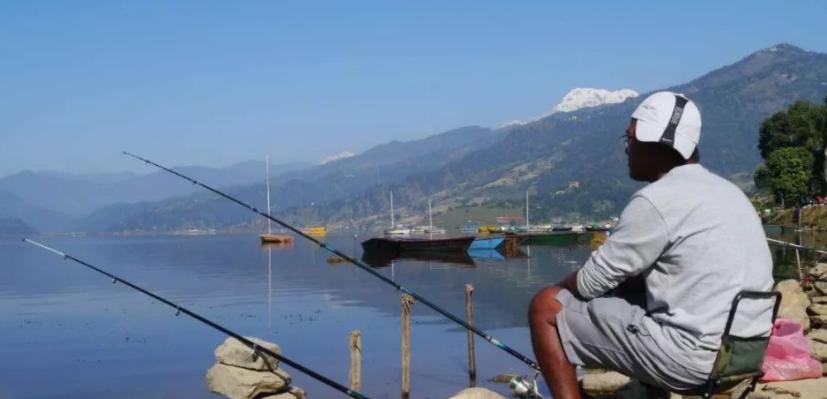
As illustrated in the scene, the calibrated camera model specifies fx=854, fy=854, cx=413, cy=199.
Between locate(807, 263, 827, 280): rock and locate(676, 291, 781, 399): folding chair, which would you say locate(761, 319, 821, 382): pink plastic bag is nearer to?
locate(676, 291, 781, 399): folding chair

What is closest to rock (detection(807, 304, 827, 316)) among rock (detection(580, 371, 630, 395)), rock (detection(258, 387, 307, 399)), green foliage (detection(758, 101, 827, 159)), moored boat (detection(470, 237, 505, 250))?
rock (detection(580, 371, 630, 395))

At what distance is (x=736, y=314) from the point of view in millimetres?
4258

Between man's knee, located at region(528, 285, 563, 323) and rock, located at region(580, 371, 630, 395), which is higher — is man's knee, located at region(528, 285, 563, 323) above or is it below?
above

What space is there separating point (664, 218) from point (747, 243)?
0.47 metres

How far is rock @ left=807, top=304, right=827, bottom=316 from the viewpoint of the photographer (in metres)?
15.1

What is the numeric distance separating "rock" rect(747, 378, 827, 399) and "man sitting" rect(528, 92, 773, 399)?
4.49m

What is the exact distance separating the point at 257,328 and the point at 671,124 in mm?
28458

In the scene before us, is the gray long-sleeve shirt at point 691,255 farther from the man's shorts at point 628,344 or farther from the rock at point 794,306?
the rock at point 794,306

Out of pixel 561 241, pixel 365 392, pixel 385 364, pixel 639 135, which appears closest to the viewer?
pixel 639 135

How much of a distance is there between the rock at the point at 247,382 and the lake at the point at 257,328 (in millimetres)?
2758

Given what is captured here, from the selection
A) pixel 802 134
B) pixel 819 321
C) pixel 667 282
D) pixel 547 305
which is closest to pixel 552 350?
pixel 547 305

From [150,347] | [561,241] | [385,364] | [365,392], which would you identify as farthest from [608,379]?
[561,241]

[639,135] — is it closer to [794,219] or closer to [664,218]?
[664,218]

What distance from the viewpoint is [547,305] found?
4598mm
